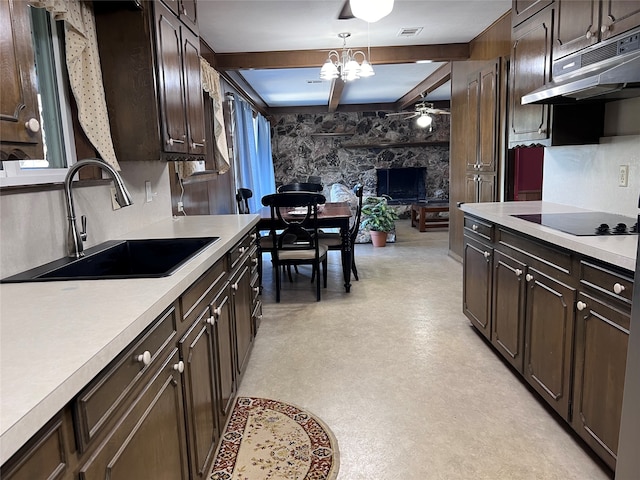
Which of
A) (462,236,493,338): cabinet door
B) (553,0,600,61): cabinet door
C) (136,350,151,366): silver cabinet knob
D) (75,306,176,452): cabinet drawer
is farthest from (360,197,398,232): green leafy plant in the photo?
(136,350,151,366): silver cabinet knob

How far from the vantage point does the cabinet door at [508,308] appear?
2381mm

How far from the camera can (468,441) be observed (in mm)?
2035

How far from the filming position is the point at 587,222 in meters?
2.28

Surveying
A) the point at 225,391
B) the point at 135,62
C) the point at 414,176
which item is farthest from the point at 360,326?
the point at 414,176

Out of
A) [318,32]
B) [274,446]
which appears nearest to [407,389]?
[274,446]

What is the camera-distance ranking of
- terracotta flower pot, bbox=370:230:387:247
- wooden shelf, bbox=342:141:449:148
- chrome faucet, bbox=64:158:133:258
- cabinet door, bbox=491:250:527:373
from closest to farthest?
chrome faucet, bbox=64:158:133:258 → cabinet door, bbox=491:250:527:373 → terracotta flower pot, bbox=370:230:387:247 → wooden shelf, bbox=342:141:449:148

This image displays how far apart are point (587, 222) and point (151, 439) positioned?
7.08ft

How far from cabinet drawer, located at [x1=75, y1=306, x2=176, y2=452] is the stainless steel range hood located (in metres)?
1.85

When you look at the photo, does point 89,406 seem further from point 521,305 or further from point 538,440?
point 521,305

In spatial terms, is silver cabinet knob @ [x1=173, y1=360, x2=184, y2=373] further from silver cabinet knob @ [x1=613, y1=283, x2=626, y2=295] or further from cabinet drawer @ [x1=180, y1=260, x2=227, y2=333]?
silver cabinet knob @ [x1=613, y1=283, x2=626, y2=295]

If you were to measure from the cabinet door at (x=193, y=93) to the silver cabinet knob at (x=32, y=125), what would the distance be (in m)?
1.58

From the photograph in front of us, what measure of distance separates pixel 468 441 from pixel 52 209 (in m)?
1.97

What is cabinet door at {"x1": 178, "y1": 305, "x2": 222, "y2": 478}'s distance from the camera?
148 cm

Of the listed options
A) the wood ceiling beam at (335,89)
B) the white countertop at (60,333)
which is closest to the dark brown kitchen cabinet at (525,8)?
the white countertop at (60,333)
